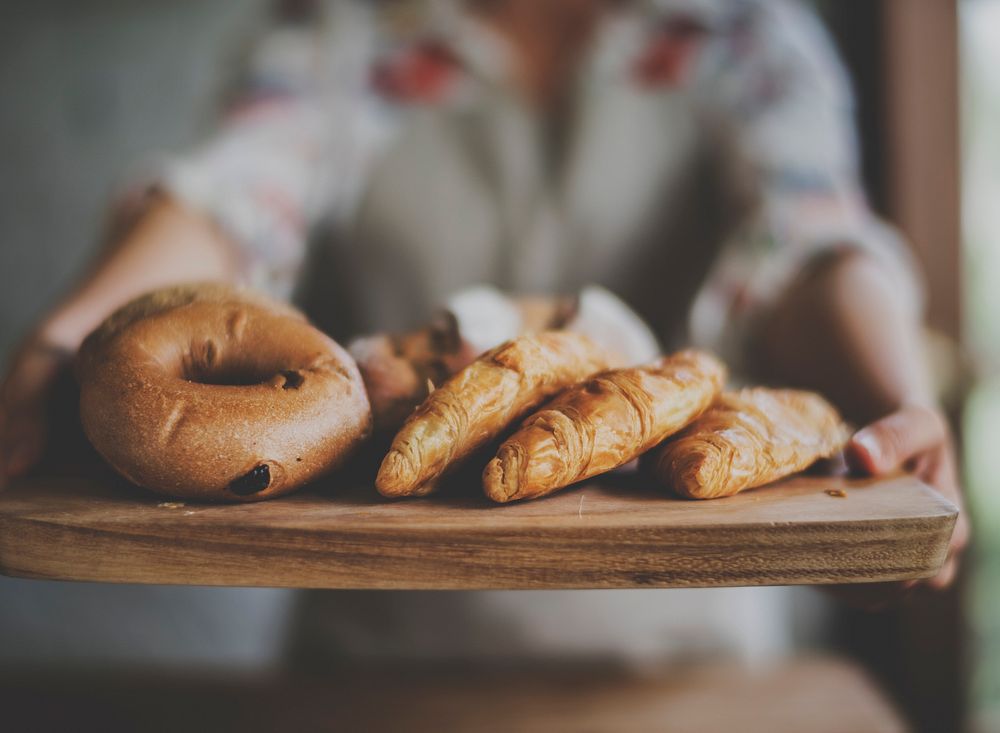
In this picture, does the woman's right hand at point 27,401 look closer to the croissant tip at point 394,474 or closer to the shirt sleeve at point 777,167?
the croissant tip at point 394,474

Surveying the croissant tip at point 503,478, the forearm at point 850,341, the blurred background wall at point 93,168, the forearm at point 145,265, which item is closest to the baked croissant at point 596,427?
the croissant tip at point 503,478

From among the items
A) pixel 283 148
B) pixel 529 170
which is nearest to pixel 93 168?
pixel 283 148

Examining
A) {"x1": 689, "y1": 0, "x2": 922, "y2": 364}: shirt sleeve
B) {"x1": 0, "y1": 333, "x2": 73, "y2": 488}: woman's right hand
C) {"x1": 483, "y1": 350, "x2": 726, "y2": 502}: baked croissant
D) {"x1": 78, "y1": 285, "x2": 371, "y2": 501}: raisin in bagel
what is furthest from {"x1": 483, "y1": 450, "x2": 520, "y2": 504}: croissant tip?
{"x1": 689, "y1": 0, "x2": 922, "y2": 364}: shirt sleeve

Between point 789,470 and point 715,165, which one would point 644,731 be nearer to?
point 789,470

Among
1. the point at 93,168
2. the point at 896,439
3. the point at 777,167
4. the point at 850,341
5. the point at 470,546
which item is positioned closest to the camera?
the point at 470,546

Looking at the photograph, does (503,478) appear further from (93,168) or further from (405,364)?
(93,168)

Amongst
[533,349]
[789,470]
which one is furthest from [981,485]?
[533,349]
